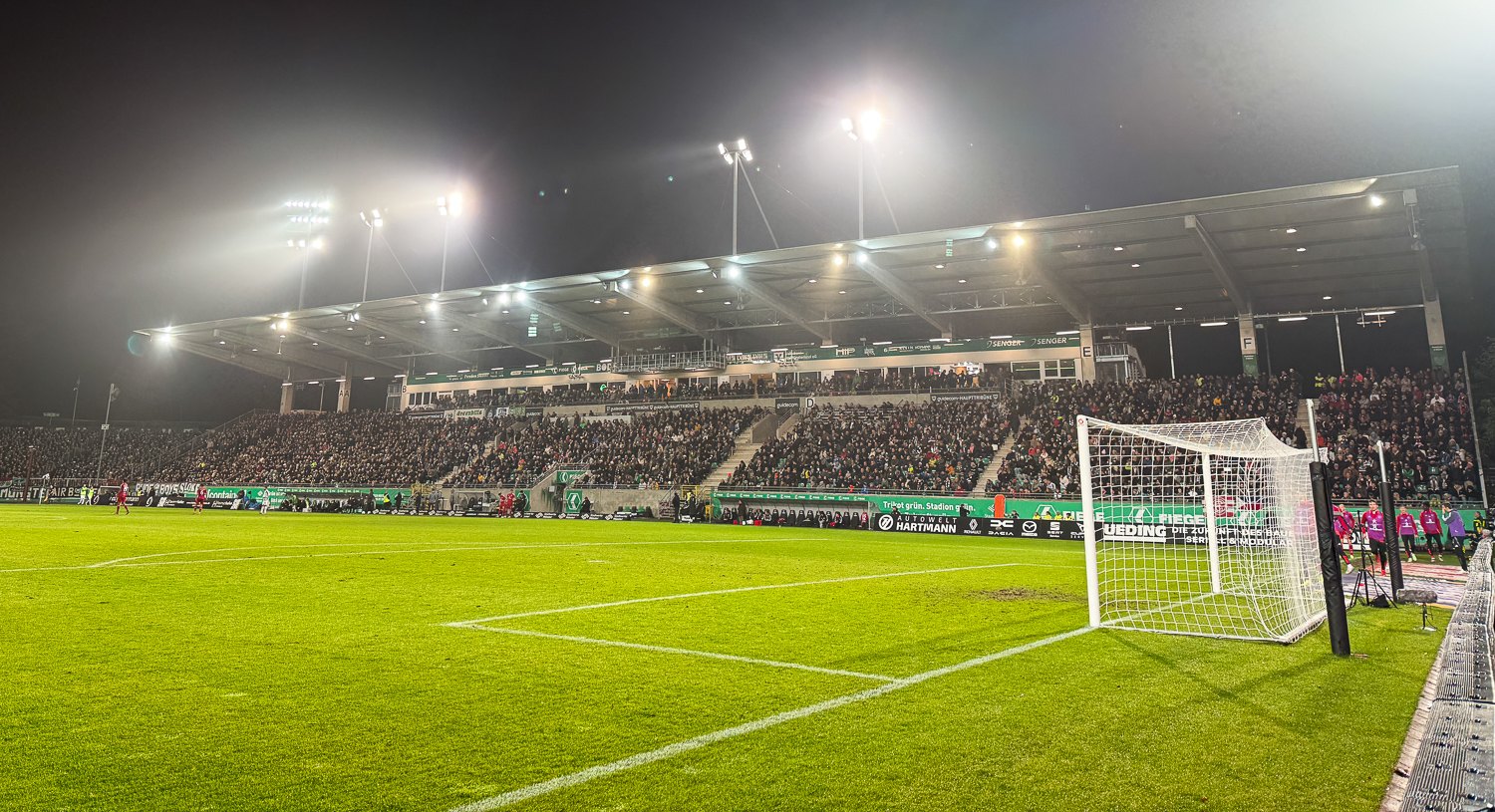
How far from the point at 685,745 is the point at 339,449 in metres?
51.2

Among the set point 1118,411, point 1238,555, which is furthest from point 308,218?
point 1238,555

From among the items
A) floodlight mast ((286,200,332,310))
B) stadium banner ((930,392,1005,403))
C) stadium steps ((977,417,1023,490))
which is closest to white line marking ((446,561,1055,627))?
stadium steps ((977,417,1023,490))

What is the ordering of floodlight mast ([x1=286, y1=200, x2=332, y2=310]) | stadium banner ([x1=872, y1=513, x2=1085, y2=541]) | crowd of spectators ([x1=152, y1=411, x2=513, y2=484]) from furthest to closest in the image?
1. crowd of spectators ([x1=152, y1=411, x2=513, y2=484])
2. floodlight mast ([x1=286, y1=200, x2=332, y2=310])
3. stadium banner ([x1=872, y1=513, x2=1085, y2=541])

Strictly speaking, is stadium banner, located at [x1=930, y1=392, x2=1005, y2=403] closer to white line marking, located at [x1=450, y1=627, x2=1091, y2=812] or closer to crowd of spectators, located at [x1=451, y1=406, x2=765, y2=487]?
crowd of spectators, located at [x1=451, y1=406, x2=765, y2=487]

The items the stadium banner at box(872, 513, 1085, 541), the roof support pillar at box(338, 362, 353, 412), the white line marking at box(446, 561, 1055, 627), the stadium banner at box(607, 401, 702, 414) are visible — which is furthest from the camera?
the roof support pillar at box(338, 362, 353, 412)

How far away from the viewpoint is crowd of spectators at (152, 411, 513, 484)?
142 feet

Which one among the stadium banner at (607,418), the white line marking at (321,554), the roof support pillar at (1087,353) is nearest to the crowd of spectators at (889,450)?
the roof support pillar at (1087,353)

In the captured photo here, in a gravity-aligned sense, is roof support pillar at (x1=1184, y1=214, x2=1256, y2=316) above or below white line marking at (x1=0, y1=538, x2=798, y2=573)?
above

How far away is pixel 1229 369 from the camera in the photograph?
1629 inches

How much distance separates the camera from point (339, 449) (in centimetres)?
4750

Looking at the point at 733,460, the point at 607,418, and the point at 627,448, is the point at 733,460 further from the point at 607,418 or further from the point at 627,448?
the point at 607,418

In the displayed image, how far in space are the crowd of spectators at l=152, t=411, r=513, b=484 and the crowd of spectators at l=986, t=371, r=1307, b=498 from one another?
101 ft

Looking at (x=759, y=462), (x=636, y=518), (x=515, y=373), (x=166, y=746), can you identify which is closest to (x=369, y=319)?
(x=515, y=373)

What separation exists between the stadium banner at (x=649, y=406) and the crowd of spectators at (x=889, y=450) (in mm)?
8525
